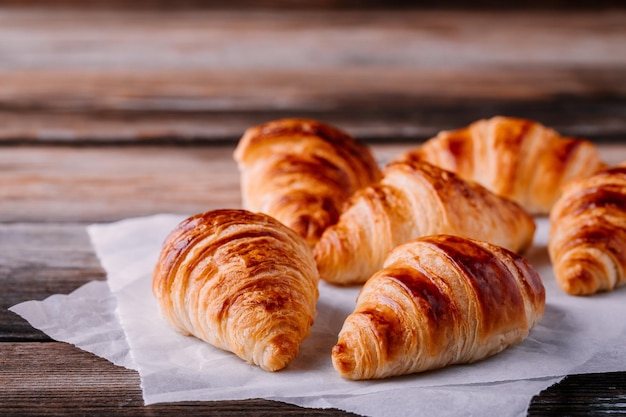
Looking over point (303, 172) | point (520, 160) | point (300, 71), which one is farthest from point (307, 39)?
point (303, 172)

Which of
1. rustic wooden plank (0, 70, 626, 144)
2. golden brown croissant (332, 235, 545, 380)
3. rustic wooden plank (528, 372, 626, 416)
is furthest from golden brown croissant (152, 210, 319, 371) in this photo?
rustic wooden plank (0, 70, 626, 144)

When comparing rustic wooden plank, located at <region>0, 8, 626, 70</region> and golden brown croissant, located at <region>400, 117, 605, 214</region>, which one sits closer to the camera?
golden brown croissant, located at <region>400, 117, 605, 214</region>

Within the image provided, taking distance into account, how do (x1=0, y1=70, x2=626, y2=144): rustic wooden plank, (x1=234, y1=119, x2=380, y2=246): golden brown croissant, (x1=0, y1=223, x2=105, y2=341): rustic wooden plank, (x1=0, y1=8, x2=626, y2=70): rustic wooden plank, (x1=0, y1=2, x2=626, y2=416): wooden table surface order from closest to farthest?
(x1=0, y1=2, x2=626, y2=416): wooden table surface, (x1=0, y1=223, x2=105, y2=341): rustic wooden plank, (x1=234, y1=119, x2=380, y2=246): golden brown croissant, (x1=0, y1=70, x2=626, y2=144): rustic wooden plank, (x1=0, y1=8, x2=626, y2=70): rustic wooden plank

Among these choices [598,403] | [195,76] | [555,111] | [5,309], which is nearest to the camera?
[598,403]

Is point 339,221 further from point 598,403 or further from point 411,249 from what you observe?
point 598,403

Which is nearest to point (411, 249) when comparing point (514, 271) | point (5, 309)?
point (514, 271)

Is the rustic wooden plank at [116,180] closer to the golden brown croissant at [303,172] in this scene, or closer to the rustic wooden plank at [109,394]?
the golden brown croissant at [303,172]

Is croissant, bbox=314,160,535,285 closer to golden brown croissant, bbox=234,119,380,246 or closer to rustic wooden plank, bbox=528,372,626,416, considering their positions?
golden brown croissant, bbox=234,119,380,246
